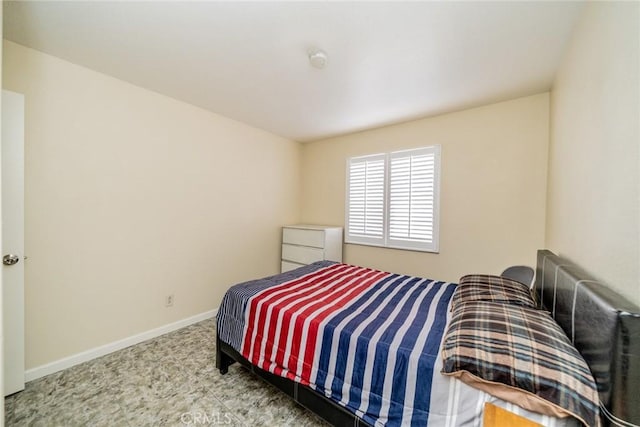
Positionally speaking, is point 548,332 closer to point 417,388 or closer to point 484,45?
point 417,388

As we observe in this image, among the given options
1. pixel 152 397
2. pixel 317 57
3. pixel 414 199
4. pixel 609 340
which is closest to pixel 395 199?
pixel 414 199

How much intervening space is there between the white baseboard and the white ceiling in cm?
240

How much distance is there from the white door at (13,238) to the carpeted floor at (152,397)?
25 cm

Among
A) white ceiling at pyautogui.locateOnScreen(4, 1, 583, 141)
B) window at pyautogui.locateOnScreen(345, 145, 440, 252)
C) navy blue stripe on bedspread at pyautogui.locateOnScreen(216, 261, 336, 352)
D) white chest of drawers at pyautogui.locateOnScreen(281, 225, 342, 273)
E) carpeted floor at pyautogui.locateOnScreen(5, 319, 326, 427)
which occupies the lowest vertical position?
carpeted floor at pyautogui.locateOnScreen(5, 319, 326, 427)

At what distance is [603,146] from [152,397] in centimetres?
299

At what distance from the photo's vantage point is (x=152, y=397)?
1.70m

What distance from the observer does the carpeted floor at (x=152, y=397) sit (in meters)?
1.53

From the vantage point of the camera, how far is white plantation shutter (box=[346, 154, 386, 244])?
3.41 metres

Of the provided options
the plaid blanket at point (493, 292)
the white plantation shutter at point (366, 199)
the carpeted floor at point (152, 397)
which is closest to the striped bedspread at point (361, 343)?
the plaid blanket at point (493, 292)

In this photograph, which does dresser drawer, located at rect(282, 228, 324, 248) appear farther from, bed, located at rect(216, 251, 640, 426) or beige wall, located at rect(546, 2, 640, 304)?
beige wall, located at rect(546, 2, 640, 304)

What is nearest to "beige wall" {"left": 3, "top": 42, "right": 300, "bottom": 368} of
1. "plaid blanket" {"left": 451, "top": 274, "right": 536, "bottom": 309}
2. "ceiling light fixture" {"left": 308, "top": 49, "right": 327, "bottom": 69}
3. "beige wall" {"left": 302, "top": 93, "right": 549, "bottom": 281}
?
"ceiling light fixture" {"left": 308, "top": 49, "right": 327, "bottom": 69}

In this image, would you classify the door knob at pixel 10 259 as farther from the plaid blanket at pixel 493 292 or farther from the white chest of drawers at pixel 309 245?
the plaid blanket at pixel 493 292

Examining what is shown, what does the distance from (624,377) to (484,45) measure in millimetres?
1931

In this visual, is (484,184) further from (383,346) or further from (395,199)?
(383,346)
